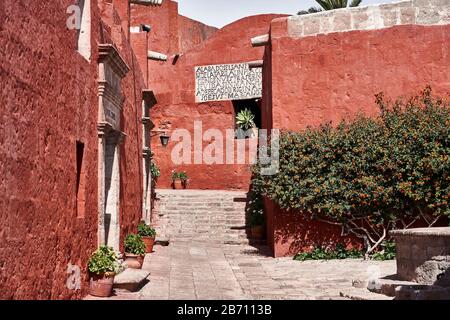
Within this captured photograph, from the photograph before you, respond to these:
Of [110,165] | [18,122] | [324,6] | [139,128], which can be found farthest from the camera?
[324,6]

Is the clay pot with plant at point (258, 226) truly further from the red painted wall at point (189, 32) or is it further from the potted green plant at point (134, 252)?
the red painted wall at point (189, 32)

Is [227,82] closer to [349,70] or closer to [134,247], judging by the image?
[349,70]

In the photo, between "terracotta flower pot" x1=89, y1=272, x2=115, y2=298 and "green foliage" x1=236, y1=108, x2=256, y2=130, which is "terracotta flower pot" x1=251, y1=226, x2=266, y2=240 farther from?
"green foliage" x1=236, y1=108, x2=256, y2=130

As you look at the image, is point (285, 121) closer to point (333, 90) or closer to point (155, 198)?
point (333, 90)

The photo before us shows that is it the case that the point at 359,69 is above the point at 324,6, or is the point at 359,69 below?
below

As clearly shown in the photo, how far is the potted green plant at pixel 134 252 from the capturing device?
1055cm

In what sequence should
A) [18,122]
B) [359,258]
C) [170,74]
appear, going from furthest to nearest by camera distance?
1. [170,74]
2. [359,258]
3. [18,122]

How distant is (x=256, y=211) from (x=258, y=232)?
605 mm

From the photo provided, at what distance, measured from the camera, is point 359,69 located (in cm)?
1270

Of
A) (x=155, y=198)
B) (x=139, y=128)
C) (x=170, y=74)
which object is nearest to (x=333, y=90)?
(x=139, y=128)

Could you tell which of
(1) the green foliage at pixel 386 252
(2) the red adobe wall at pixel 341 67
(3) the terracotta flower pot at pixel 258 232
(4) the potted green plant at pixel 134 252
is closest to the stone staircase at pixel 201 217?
(3) the terracotta flower pot at pixel 258 232

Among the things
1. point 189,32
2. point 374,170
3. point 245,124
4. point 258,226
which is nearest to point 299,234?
point 374,170

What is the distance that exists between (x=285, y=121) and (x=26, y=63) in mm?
7979
